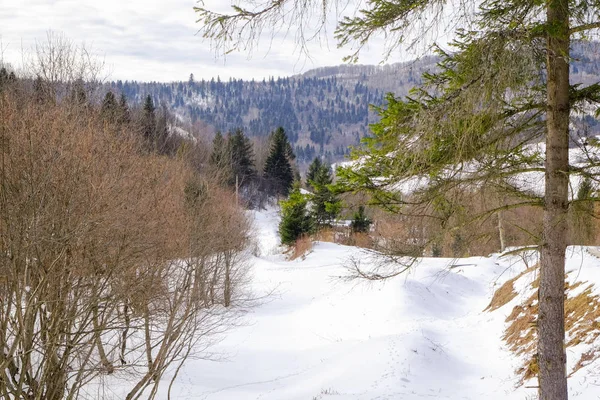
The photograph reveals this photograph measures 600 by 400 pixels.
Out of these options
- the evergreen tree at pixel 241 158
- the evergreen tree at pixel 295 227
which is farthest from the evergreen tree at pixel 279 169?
the evergreen tree at pixel 295 227

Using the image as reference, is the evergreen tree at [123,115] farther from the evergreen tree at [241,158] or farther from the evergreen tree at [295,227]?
the evergreen tree at [241,158]

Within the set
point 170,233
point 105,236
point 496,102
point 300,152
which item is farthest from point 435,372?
point 300,152

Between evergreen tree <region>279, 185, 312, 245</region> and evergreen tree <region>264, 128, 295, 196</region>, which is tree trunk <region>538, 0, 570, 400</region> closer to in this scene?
evergreen tree <region>279, 185, 312, 245</region>

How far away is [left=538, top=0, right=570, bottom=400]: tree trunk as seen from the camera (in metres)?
4.64

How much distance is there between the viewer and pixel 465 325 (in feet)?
54.3

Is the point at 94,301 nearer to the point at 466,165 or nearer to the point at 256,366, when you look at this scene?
the point at 466,165

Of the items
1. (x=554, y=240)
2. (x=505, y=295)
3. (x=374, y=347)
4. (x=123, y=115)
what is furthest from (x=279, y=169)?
(x=554, y=240)

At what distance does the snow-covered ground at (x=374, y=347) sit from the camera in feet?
35.0

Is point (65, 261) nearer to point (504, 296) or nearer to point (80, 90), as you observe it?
point (80, 90)

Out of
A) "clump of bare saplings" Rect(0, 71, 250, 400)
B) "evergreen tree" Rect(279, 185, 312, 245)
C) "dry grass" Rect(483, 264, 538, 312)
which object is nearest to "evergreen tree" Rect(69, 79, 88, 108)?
"clump of bare saplings" Rect(0, 71, 250, 400)

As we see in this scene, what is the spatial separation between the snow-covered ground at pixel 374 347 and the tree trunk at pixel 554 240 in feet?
1.81

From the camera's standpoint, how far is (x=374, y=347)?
45.0 ft

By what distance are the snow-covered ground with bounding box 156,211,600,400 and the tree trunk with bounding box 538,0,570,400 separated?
21.7 inches

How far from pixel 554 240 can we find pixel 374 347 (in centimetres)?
A: 985
